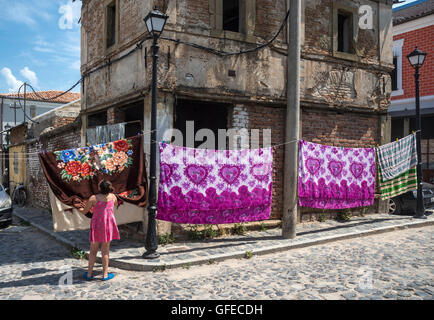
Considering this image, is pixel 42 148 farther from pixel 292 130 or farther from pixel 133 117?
pixel 292 130

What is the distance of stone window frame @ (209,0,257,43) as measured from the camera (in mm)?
8102

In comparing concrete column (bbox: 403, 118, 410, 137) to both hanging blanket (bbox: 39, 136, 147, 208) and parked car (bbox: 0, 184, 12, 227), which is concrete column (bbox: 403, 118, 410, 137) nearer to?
hanging blanket (bbox: 39, 136, 147, 208)

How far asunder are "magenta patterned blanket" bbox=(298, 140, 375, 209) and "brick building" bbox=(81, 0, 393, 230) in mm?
696

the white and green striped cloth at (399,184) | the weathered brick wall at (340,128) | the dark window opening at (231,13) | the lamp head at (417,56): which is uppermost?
the dark window opening at (231,13)

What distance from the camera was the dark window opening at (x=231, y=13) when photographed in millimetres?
9367

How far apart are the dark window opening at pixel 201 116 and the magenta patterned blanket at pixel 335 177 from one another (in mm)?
2238

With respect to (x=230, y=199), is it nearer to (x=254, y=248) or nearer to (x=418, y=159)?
(x=254, y=248)

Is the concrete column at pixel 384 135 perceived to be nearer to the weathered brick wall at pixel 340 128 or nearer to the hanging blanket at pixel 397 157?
the weathered brick wall at pixel 340 128

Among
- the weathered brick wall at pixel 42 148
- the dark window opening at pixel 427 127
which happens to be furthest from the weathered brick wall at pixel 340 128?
the dark window opening at pixel 427 127

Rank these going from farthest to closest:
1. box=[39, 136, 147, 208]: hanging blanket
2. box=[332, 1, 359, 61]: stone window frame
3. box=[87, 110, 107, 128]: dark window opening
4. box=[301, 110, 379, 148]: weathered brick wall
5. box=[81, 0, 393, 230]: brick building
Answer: box=[87, 110, 107, 128]: dark window opening, box=[332, 1, 359, 61]: stone window frame, box=[301, 110, 379, 148]: weathered brick wall, box=[81, 0, 393, 230]: brick building, box=[39, 136, 147, 208]: hanging blanket

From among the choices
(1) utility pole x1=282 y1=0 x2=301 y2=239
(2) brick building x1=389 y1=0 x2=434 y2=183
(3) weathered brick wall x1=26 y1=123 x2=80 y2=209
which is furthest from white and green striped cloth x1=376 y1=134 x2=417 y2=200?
(3) weathered brick wall x1=26 y1=123 x2=80 y2=209

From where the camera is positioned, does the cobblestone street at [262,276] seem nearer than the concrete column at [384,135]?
Yes
